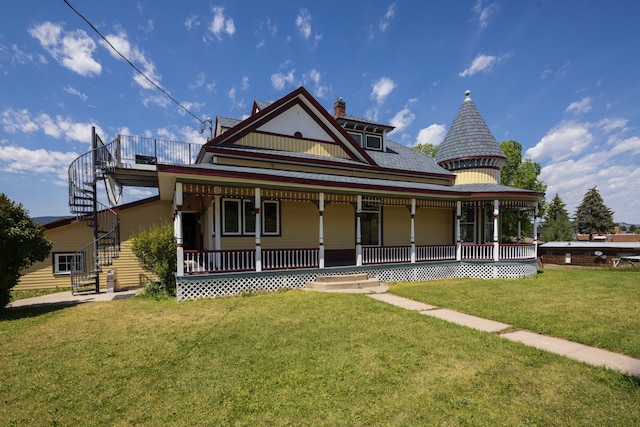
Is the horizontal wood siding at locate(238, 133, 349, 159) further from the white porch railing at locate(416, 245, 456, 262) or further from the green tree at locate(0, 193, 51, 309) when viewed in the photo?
the green tree at locate(0, 193, 51, 309)

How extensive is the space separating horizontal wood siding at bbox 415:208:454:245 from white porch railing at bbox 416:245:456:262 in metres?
1.33

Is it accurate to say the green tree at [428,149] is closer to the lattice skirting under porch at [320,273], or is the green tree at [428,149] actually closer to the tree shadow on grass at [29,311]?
the lattice skirting under porch at [320,273]

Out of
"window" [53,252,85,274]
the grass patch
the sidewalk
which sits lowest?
the sidewalk

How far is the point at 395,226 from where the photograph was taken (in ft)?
51.2

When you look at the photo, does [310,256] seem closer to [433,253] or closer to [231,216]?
[231,216]

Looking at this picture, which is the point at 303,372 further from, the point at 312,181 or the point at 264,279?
the point at 312,181

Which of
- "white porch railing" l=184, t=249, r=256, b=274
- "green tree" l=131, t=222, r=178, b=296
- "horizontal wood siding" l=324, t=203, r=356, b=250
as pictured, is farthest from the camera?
"horizontal wood siding" l=324, t=203, r=356, b=250

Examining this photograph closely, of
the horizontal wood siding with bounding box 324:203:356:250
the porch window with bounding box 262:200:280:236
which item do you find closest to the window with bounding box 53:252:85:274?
the porch window with bounding box 262:200:280:236

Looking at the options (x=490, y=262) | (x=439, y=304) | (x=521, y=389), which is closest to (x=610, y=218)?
(x=490, y=262)

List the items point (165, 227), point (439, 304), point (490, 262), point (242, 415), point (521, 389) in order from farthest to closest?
point (490, 262)
point (165, 227)
point (439, 304)
point (521, 389)
point (242, 415)

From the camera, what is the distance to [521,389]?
4031mm

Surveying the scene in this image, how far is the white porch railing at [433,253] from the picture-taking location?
1453 cm

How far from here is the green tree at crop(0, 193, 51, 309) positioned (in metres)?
8.09

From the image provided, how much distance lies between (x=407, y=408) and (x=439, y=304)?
579 cm
